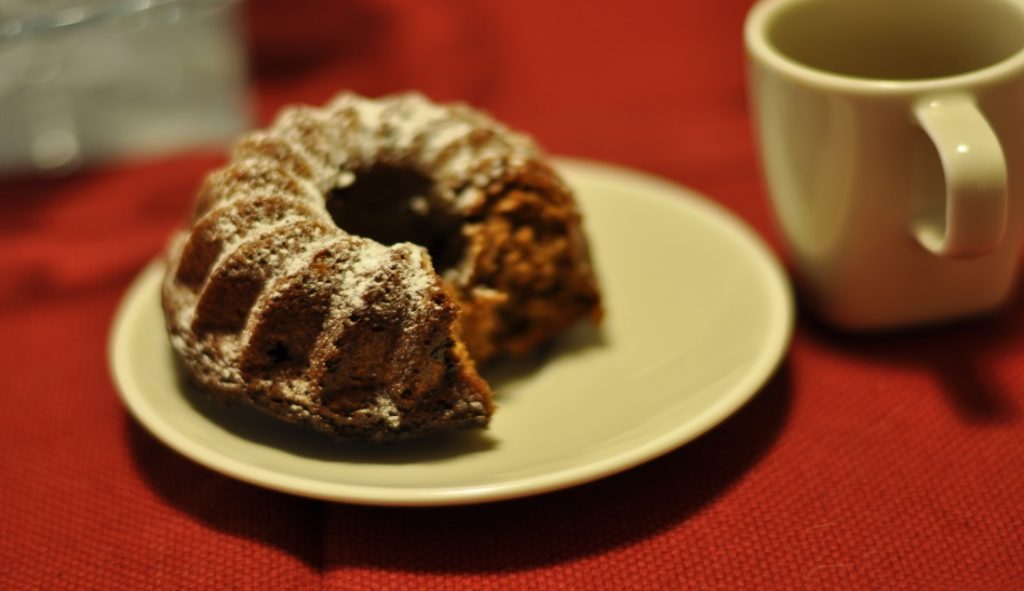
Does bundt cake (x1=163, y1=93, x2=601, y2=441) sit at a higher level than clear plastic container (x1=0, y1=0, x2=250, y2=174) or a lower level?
higher

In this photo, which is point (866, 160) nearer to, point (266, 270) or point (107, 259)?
point (266, 270)

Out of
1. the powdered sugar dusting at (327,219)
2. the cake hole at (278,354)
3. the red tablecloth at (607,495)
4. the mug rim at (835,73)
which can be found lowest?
the red tablecloth at (607,495)

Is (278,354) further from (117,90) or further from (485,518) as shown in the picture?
(117,90)

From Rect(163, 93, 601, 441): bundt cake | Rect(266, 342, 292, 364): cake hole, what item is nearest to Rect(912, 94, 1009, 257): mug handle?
Rect(163, 93, 601, 441): bundt cake

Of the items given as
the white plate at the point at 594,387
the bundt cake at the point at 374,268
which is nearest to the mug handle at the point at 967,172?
the white plate at the point at 594,387

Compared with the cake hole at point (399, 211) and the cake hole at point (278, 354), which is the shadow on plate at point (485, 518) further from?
the cake hole at point (399, 211)

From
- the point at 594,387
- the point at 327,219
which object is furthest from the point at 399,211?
the point at 594,387

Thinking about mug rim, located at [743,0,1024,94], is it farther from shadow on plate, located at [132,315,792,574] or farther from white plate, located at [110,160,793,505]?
shadow on plate, located at [132,315,792,574]
